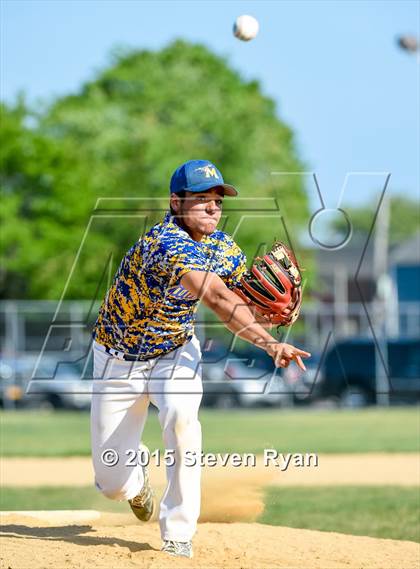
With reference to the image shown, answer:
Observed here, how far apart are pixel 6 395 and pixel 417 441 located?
13.3 m

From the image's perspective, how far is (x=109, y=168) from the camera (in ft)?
126

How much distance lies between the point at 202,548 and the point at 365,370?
70.4 feet

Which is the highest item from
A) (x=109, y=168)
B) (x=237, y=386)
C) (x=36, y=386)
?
(x=109, y=168)

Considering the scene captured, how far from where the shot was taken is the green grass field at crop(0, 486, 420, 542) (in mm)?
8883

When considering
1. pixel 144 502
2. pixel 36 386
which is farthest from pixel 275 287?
pixel 36 386

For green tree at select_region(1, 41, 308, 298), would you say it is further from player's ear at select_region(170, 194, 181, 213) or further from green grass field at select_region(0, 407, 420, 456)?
player's ear at select_region(170, 194, 181, 213)

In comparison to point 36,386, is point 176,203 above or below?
below

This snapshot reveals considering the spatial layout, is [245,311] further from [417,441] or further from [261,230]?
[261,230]

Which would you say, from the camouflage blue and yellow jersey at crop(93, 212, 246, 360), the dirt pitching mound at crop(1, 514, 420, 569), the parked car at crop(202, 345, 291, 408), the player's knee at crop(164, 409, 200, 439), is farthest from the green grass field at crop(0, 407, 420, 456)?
the player's knee at crop(164, 409, 200, 439)

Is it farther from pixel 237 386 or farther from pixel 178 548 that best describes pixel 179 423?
pixel 237 386

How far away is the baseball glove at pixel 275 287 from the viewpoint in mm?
6219

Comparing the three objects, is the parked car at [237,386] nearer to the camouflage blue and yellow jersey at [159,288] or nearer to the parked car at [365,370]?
the parked car at [365,370]

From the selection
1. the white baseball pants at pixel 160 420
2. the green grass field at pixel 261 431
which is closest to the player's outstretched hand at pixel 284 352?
the white baseball pants at pixel 160 420

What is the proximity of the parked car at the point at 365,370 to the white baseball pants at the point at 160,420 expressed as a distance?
2124 cm
